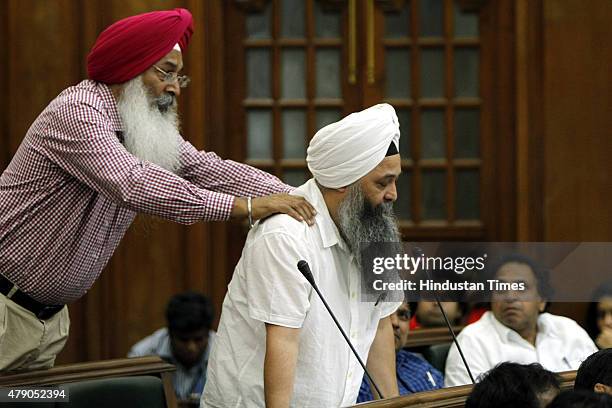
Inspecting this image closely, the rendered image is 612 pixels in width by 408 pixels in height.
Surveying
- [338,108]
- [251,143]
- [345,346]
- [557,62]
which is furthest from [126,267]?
[345,346]

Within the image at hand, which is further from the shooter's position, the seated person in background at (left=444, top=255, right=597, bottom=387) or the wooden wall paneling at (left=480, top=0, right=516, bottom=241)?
the wooden wall paneling at (left=480, top=0, right=516, bottom=241)

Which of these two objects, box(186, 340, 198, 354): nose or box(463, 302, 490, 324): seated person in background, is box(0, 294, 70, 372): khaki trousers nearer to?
box(186, 340, 198, 354): nose

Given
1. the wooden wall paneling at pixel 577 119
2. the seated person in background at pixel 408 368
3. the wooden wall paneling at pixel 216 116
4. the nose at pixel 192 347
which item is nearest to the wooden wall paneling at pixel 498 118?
the wooden wall paneling at pixel 577 119

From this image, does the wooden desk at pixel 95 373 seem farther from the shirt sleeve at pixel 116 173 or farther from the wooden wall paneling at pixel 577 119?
the wooden wall paneling at pixel 577 119

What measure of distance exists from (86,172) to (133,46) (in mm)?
407

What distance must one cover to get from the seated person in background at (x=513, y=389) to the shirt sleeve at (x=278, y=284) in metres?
0.48

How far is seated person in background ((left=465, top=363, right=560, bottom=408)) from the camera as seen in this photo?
2.60 m

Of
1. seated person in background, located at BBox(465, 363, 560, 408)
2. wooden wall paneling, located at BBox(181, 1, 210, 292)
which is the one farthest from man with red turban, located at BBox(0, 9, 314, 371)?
wooden wall paneling, located at BBox(181, 1, 210, 292)

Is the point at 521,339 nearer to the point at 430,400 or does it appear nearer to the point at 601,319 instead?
the point at 601,319

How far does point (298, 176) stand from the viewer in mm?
5926

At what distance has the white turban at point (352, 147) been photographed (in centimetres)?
295

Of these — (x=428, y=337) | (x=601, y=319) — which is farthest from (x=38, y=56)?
(x=601, y=319)

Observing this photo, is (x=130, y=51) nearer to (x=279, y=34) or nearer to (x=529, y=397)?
(x=529, y=397)

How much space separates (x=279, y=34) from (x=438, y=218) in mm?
1186
